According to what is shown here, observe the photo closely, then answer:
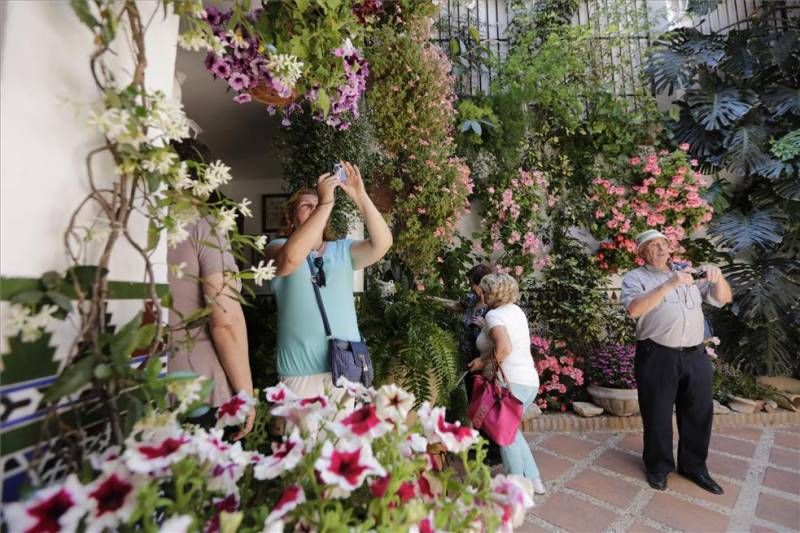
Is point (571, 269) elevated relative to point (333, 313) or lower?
elevated

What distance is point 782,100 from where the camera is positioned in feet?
13.4

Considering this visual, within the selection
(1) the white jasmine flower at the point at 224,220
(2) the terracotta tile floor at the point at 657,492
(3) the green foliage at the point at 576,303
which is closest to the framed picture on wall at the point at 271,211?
(3) the green foliage at the point at 576,303

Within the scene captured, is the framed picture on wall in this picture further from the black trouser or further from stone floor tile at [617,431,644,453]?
stone floor tile at [617,431,644,453]

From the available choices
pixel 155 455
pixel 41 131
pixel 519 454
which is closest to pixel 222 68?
pixel 41 131

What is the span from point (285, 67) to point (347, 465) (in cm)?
101

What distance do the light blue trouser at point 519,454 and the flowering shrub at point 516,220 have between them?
5.64ft

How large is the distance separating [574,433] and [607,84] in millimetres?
3703

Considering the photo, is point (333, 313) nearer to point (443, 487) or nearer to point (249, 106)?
point (443, 487)

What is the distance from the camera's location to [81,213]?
0.78 m

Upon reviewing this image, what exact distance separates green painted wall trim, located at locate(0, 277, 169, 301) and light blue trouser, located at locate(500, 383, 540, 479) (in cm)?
206

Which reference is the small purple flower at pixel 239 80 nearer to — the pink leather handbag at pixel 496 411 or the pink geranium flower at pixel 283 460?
the pink geranium flower at pixel 283 460

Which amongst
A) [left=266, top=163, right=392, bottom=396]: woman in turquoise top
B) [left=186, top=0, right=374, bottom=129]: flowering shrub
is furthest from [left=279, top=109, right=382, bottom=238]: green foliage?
[left=186, top=0, right=374, bottom=129]: flowering shrub

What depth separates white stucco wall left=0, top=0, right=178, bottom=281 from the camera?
0.67 m

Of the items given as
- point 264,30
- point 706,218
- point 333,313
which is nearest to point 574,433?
point 706,218
